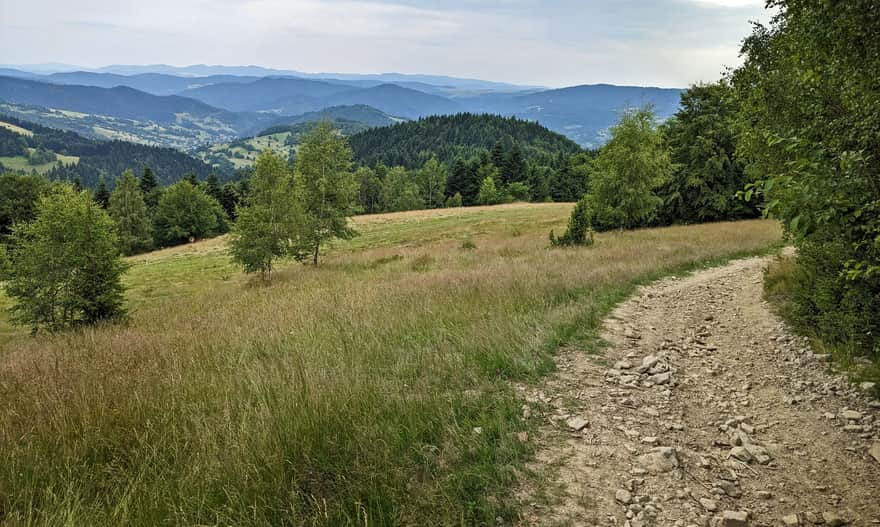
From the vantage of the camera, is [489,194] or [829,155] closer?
[829,155]

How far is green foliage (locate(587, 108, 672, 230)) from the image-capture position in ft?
80.5

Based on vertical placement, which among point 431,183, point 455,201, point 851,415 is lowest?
point 455,201

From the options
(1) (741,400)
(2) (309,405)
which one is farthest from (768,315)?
(2) (309,405)

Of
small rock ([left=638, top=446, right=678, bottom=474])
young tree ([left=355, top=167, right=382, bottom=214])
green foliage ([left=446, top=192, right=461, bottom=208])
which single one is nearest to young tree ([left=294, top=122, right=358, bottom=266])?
small rock ([left=638, top=446, right=678, bottom=474])

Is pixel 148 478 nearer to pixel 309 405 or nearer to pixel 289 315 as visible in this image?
pixel 309 405

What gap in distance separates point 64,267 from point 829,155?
17485mm

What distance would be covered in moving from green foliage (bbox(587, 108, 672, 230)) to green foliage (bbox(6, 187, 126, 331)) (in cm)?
2368

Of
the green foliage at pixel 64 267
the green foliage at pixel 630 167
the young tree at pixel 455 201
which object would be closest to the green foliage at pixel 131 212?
the young tree at pixel 455 201

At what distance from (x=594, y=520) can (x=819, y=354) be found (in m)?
5.50

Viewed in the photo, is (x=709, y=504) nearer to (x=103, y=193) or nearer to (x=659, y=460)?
(x=659, y=460)

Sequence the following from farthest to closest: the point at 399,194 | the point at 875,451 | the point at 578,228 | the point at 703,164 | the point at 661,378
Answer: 1. the point at 399,194
2. the point at 703,164
3. the point at 578,228
4. the point at 661,378
5. the point at 875,451

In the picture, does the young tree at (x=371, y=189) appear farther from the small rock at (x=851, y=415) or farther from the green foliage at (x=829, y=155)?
the small rock at (x=851, y=415)

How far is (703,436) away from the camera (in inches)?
173

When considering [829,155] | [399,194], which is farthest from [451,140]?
[829,155]
